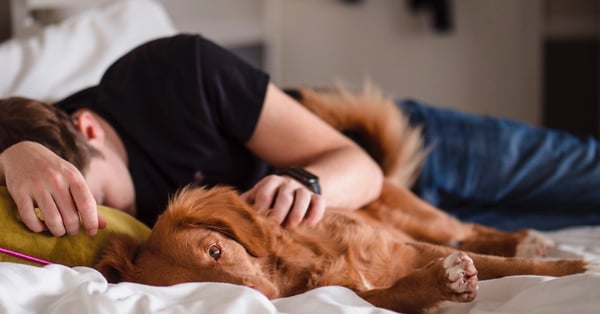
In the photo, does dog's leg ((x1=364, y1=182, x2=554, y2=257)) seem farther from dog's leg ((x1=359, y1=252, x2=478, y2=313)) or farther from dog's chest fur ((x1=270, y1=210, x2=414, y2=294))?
dog's leg ((x1=359, y1=252, x2=478, y2=313))

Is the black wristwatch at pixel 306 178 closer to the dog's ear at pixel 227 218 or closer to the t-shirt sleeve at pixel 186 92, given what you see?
the dog's ear at pixel 227 218

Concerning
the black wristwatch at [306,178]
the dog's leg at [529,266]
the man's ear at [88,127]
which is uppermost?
the man's ear at [88,127]

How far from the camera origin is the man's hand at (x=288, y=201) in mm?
1171

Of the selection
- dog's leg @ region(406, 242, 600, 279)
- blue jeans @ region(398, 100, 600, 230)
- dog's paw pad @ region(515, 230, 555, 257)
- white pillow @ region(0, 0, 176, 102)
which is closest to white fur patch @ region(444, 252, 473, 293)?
dog's leg @ region(406, 242, 600, 279)

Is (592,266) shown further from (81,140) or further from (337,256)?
(81,140)

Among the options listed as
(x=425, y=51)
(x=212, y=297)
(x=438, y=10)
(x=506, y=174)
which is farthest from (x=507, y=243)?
(x=425, y=51)

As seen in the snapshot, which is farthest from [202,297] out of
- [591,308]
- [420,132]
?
[420,132]

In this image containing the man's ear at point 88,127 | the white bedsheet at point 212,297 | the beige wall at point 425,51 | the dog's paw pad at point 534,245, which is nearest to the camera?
the white bedsheet at point 212,297

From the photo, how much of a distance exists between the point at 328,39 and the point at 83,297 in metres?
3.55

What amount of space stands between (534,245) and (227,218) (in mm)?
759

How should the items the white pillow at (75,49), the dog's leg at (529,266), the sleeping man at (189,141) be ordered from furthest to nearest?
the white pillow at (75,49) < the sleeping man at (189,141) < the dog's leg at (529,266)

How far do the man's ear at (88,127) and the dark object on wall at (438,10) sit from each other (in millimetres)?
2840

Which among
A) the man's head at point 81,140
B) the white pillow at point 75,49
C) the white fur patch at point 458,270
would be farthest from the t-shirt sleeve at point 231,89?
the white fur patch at point 458,270

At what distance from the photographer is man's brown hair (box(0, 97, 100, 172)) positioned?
121 cm
